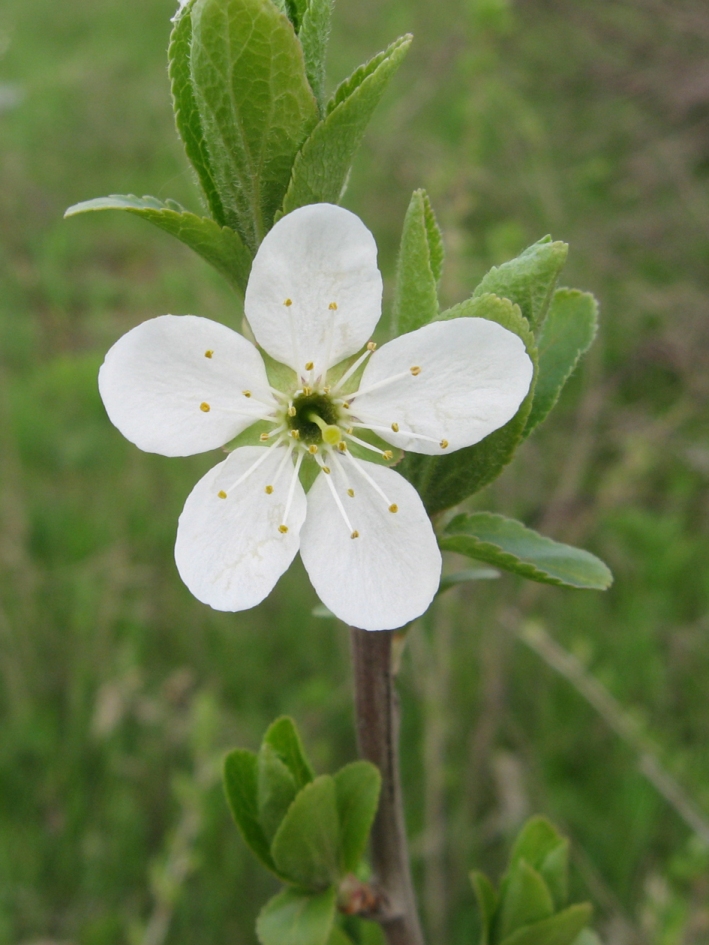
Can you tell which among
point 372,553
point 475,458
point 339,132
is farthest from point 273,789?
point 339,132

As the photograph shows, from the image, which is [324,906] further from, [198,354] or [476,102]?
[476,102]

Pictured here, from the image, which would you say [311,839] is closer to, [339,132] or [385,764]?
[385,764]

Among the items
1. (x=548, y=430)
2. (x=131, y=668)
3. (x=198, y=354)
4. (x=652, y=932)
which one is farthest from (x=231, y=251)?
(x=548, y=430)

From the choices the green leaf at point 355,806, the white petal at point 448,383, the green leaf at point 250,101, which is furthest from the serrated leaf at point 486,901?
the green leaf at point 250,101

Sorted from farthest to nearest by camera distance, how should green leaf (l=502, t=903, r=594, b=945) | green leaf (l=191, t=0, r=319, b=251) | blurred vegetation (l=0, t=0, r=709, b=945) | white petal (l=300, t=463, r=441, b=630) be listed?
blurred vegetation (l=0, t=0, r=709, b=945)
green leaf (l=502, t=903, r=594, b=945)
white petal (l=300, t=463, r=441, b=630)
green leaf (l=191, t=0, r=319, b=251)

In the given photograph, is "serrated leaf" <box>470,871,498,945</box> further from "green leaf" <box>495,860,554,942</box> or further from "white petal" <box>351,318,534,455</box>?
"white petal" <box>351,318,534,455</box>

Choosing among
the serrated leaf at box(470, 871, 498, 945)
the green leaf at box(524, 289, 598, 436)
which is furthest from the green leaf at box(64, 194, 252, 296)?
the serrated leaf at box(470, 871, 498, 945)
